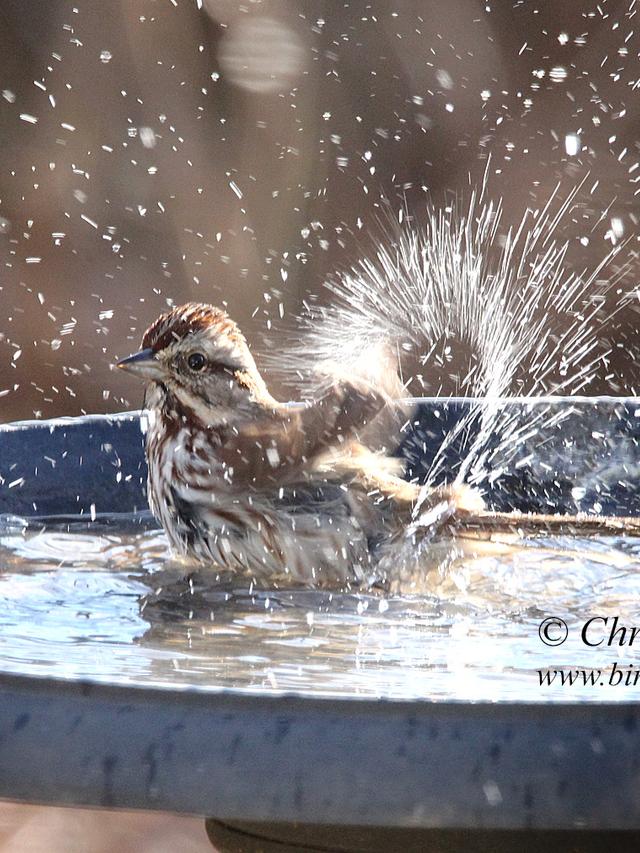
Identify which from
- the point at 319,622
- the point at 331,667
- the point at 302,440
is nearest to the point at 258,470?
the point at 302,440

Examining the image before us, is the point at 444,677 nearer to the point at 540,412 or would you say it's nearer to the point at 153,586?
the point at 153,586

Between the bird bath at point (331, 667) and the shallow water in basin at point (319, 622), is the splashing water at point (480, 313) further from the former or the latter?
the shallow water in basin at point (319, 622)

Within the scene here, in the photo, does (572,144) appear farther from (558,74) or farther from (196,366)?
(196,366)

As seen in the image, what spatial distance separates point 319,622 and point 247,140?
5612 millimetres

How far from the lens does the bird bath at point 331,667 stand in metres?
1.54

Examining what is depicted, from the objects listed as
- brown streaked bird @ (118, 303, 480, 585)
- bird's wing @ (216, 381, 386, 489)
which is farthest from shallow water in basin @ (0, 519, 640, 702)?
bird's wing @ (216, 381, 386, 489)

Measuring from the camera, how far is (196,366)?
141 inches

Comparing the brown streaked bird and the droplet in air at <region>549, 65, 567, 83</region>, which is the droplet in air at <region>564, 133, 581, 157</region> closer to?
the droplet in air at <region>549, 65, 567, 83</region>

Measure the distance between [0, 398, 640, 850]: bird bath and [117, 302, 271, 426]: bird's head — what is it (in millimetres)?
199

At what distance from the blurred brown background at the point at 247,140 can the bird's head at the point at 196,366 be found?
4.21 metres

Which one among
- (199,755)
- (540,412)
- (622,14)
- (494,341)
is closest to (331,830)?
(199,755)

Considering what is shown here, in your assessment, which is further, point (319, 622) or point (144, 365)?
point (144, 365)

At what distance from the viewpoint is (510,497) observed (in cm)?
374

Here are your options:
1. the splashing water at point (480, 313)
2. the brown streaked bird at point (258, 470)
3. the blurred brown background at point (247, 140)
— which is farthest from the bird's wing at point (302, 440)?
the blurred brown background at point (247, 140)
